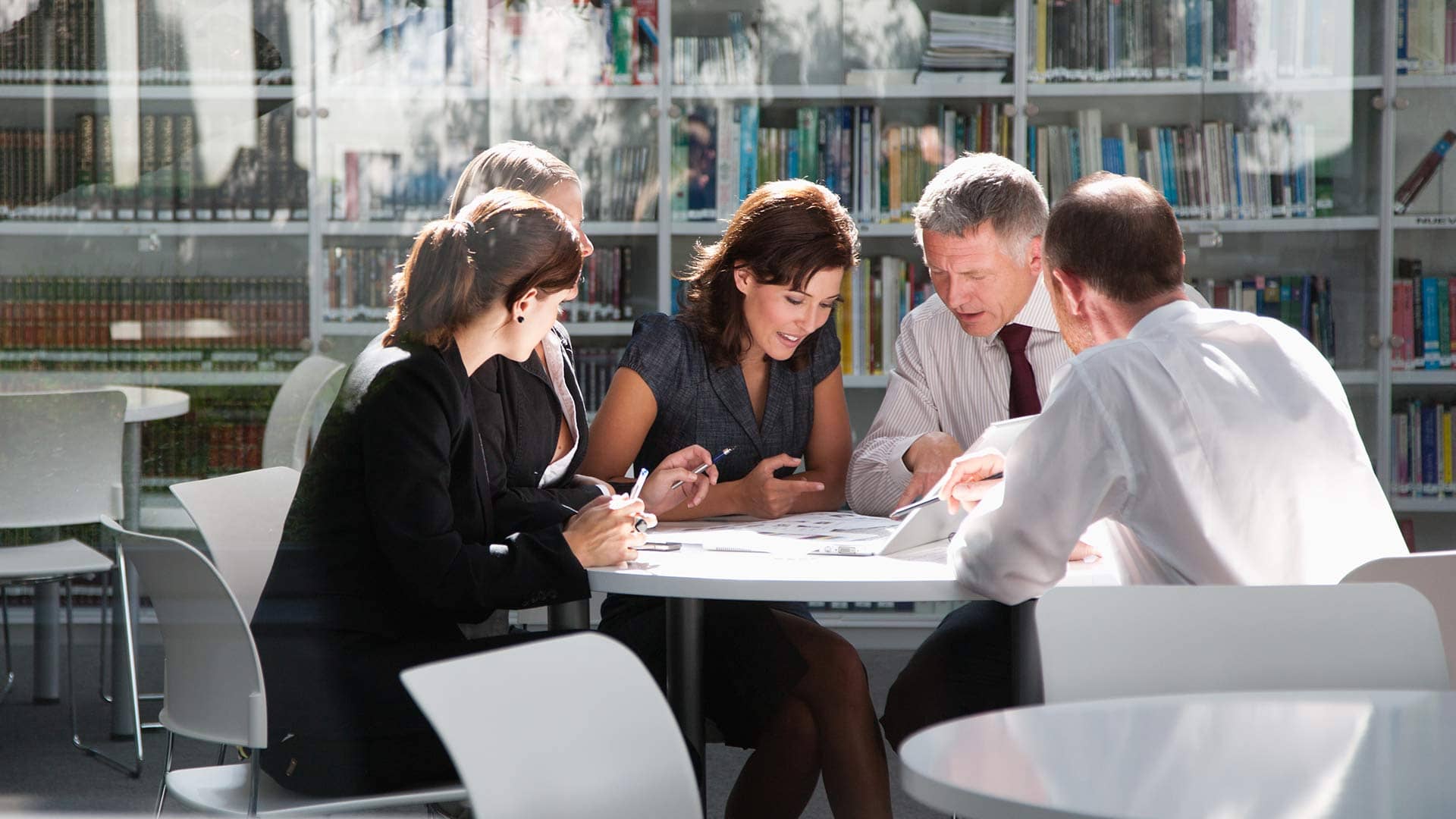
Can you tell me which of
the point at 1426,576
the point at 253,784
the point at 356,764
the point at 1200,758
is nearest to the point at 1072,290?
the point at 1426,576

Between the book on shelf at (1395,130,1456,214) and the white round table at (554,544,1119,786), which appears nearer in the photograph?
the white round table at (554,544,1119,786)

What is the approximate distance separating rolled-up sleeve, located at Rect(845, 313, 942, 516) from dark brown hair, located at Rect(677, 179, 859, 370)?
19 cm

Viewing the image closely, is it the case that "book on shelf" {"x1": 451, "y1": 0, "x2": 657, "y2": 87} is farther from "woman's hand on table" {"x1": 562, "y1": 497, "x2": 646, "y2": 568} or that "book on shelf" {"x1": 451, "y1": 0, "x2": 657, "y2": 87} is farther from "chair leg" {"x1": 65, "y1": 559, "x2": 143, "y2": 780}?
"woman's hand on table" {"x1": 562, "y1": 497, "x2": 646, "y2": 568}

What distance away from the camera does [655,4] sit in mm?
4012

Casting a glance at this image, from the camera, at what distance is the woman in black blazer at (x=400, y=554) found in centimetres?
174

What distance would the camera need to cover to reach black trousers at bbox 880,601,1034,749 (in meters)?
2.17

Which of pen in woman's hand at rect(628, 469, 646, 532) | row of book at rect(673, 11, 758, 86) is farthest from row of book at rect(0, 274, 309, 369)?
row of book at rect(673, 11, 758, 86)

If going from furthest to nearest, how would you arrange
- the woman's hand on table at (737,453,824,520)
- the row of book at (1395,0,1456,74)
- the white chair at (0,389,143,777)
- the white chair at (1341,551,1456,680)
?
the row of book at (1395,0,1456,74) → the white chair at (0,389,143,777) → the woman's hand on table at (737,453,824,520) → the white chair at (1341,551,1456,680)

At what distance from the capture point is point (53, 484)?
281 centimetres

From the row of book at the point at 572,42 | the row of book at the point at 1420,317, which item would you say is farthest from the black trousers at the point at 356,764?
the row of book at the point at 1420,317

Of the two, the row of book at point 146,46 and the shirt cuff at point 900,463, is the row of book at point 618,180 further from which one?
the shirt cuff at point 900,463

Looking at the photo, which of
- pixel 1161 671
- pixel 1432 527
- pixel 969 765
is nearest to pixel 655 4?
pixel 1432 527

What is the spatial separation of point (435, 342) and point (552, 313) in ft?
0.70

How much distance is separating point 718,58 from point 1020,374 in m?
1.95
